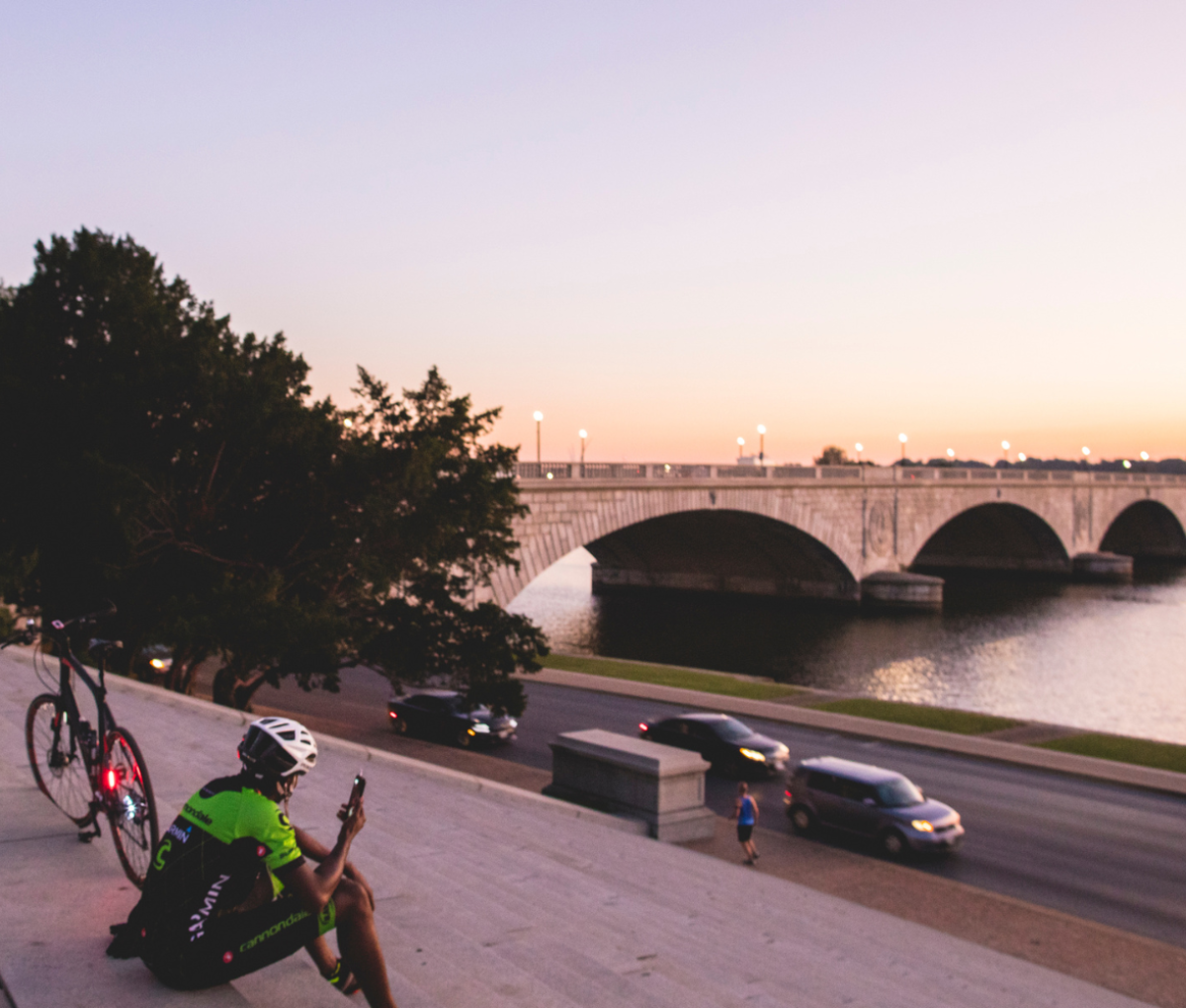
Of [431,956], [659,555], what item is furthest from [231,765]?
[659,555]

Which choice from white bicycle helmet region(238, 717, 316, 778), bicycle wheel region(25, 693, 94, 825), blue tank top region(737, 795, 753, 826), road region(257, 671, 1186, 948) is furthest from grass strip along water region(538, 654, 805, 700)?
white bicycle helmet region(238, 717, 316, 778)

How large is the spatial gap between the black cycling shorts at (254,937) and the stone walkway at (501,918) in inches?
12.5

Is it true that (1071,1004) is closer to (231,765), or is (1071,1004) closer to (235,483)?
(231,765)

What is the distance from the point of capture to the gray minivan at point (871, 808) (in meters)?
17.0

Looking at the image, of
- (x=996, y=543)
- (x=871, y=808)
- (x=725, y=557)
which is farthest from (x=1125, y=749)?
(x=996, y=543)

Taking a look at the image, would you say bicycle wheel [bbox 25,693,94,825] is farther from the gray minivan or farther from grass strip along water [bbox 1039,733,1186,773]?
grass strip along water [bbox 1039,733,1186,773]

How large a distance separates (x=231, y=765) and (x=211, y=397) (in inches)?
469

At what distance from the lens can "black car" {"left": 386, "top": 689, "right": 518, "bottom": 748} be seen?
82.9 feet

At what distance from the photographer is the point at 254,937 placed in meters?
4.48

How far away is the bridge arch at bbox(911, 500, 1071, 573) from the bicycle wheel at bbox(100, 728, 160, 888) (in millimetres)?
87032

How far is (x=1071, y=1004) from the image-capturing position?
920 centimetres

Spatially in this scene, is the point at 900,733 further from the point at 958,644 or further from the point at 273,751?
the point at 958,644

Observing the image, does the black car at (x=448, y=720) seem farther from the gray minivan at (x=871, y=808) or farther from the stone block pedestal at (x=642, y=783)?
the gray minivan at (x=871, y=808)

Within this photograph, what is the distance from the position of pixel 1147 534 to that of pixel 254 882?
131633 millimetres
